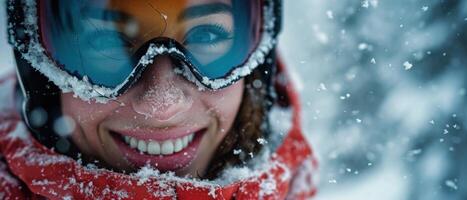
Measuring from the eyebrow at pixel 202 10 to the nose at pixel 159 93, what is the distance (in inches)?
4.2

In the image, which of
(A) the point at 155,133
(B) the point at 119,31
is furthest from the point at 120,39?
(A) the point at 155,133

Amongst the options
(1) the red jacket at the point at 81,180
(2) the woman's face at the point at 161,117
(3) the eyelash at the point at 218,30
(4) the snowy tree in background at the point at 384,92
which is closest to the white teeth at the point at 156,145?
(2) the woman's face at the point at 161,117

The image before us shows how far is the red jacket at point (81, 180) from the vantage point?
1.47m

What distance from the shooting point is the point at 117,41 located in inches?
55.1

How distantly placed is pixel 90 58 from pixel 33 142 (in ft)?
1.13

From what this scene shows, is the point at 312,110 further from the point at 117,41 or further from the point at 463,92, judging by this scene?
the point at 117,41

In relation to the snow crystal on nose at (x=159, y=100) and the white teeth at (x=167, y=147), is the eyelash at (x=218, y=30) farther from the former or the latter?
the white teeth at (x=167, y=147)

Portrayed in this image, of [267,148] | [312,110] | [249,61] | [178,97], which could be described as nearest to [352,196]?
[312,110]

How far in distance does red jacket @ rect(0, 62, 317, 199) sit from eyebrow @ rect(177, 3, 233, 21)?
0.39 meters

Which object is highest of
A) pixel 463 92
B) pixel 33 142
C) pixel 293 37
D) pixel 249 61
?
pixel 293 37

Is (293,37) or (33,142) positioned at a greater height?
→ (293,37)

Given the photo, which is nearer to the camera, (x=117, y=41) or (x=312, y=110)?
(x=117, y=41)

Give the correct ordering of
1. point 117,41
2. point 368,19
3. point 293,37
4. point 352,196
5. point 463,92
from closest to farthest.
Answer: point 117,41, point 463,92, point 368,19, point 352,196, point 293,37

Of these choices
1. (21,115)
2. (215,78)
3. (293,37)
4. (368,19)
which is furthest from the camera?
(293,37)
